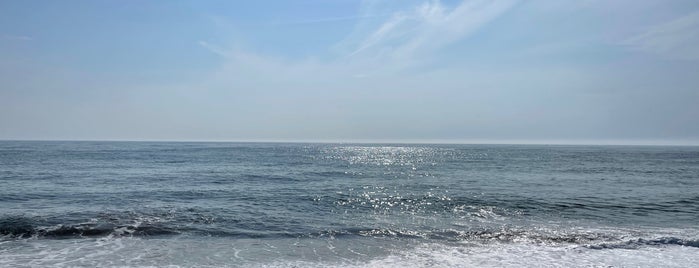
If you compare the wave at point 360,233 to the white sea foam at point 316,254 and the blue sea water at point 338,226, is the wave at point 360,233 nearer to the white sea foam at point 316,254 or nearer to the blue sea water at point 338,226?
the blue sea water at point 338,226

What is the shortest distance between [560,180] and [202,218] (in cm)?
3867

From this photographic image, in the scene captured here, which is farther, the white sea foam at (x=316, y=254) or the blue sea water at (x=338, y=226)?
the blue sea water at (x=338, y=226)

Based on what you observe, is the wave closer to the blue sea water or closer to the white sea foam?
the blue sea water

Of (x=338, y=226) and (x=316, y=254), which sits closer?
(x=316, y=254)

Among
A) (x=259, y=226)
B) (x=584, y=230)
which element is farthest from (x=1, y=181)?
(x=584, y=230)

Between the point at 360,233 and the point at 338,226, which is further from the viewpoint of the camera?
the point at 338,226

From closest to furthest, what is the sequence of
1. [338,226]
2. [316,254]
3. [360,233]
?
[316,254], [360,233], [338,226]

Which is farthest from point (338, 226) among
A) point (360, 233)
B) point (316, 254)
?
point (316, 254)

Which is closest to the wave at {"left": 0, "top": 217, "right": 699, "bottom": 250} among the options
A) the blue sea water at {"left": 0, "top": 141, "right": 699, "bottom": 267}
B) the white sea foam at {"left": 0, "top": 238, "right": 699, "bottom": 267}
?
A: the blue sea water at {"left": 0, "top": 141, "right": 699, "bottom": 267}

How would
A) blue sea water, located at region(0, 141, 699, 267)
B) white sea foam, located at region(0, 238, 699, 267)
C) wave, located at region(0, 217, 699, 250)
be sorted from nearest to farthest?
white sea foam, located at region(0, 238, 699, 267)
blue sea water, located at region(0, 141, 699, 267)
wave, located at region(0, 217, 699, 250)

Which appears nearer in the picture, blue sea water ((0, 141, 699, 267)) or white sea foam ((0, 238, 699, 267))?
white sea foam ((0, 238, 699, 267))

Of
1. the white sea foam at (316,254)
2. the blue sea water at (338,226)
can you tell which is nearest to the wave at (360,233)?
the blue sea water at (338,226)

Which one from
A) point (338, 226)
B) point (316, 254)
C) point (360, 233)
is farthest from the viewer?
point (338, 226)

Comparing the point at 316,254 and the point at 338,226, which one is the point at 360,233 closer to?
the point at 338,226
